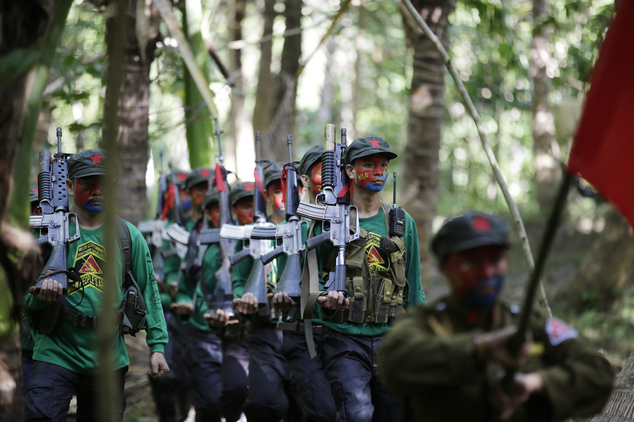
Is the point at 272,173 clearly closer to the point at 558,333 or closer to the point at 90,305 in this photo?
the point at 90,305

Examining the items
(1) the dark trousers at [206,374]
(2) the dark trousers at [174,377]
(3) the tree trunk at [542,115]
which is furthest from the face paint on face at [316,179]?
(3) the tree trunk at [542,115]

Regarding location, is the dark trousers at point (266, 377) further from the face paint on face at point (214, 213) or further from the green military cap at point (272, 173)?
the face paint on face at point (214, 213)

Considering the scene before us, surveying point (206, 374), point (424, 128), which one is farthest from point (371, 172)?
point (424, 128)

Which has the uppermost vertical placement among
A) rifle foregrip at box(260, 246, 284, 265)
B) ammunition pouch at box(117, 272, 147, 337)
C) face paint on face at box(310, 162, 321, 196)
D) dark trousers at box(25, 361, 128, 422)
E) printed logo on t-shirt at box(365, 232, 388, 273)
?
face paint on face at box(310, 162, 321, 196)

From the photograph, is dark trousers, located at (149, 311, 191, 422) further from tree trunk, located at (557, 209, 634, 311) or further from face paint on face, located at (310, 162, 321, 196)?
tree trunk, located at (557, 209, 634, 311)

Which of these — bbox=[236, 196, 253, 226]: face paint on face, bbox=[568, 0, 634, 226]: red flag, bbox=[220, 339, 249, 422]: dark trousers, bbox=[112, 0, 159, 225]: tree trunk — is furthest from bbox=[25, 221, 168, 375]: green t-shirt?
bbox=[112, 0, 159, 225]: tree trunk

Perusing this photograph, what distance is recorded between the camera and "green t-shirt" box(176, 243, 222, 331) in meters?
8.81

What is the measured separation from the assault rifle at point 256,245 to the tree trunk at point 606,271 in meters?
7.30

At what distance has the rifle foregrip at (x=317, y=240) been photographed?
6.38 m

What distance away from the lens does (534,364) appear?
11.6 ft

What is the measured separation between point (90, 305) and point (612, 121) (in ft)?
12.9

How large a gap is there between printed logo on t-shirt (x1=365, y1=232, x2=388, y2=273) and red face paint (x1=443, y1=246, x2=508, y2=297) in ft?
9.32

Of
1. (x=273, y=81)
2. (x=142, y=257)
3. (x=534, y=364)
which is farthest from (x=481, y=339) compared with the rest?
(x=273, y=81)

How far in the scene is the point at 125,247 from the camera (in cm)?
597
